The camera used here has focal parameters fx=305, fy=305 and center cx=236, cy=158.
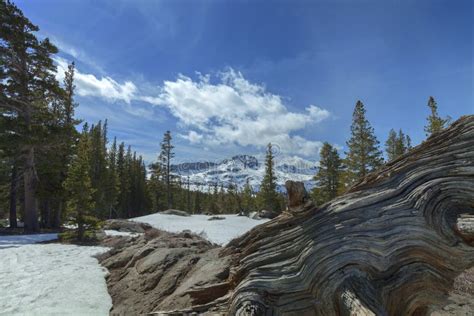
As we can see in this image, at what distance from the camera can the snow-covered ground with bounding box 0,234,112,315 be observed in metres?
5.66

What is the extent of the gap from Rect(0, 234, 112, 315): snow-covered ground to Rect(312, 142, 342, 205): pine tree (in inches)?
1352

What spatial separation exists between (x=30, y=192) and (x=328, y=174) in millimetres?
32797

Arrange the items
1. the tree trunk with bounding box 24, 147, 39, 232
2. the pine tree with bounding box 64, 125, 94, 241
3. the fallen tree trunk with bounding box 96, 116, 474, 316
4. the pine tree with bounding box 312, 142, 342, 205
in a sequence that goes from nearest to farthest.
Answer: the fallen tree trunk with bounding box 96, 116, 474, 316, the pine tree with bounding box 64, 125, 94, 241, the tree trunk with bounding box 24, 147, 39, 232, the pine tree with bounding box 312, 142, 342, 205

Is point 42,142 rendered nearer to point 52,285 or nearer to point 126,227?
point 126,227

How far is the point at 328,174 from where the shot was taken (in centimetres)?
4041

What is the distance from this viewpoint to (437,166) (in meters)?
3.66

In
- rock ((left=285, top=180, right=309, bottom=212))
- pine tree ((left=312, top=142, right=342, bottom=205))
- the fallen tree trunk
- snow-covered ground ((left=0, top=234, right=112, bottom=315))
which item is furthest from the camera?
pine tree ((left=312, top=142, right=342, bottom=205))

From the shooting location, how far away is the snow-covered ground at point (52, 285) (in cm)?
566

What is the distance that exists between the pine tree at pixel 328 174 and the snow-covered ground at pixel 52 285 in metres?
34.3

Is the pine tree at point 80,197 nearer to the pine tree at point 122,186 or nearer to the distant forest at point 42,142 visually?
the distant forest at point 42,142

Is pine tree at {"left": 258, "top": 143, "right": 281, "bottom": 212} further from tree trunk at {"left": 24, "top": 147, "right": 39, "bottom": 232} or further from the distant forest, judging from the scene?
tree trunk at {"left": 24, "top": 147, "right": 39, "bottom": 232}

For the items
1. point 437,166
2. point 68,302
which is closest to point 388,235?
point 437,166

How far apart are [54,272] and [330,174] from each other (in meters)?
36.6

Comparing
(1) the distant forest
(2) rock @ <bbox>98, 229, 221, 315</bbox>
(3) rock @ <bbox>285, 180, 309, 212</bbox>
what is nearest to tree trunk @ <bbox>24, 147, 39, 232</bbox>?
(1) the distant forest
